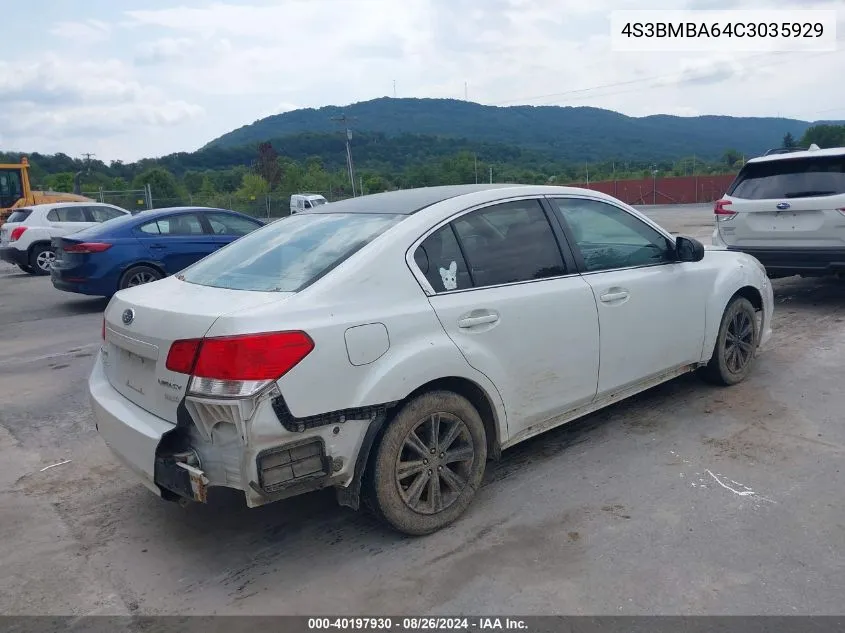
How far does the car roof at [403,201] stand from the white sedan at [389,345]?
0.02m

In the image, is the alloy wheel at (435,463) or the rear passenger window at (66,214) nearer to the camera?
the alloy wheel at (435,463)

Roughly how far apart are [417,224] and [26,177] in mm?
22203

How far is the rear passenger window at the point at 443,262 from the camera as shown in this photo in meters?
3.46

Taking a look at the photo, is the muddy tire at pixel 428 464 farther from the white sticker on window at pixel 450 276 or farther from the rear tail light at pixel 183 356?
the rear tail light at pixel 183 356

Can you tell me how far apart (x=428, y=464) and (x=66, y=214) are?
14.9 metres

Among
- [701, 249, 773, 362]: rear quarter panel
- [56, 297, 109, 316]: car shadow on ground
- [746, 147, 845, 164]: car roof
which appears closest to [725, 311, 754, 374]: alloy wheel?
[701, 249, 773, 362]: rear quarter panel

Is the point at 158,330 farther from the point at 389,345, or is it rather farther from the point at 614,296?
the point at 614,296

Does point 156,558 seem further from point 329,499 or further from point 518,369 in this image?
point 518,369

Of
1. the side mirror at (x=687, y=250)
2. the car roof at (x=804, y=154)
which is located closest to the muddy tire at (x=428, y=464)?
the side mirror at (x=687, y=250)

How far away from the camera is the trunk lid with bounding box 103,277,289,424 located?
3008 mm

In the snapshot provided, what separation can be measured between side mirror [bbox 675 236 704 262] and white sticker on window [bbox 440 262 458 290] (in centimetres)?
196

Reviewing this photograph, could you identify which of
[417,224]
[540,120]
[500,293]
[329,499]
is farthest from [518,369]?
[540,120]

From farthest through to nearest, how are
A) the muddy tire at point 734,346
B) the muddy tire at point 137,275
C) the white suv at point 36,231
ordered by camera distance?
1. the white suv at point 36,231
2. the muddy tire at point 137,275
3. the muddy tire at point 734,346

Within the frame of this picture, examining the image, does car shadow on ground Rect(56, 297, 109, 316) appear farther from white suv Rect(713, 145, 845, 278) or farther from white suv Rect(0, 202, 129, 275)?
white suv Rect(713, 145, 845, 278)
